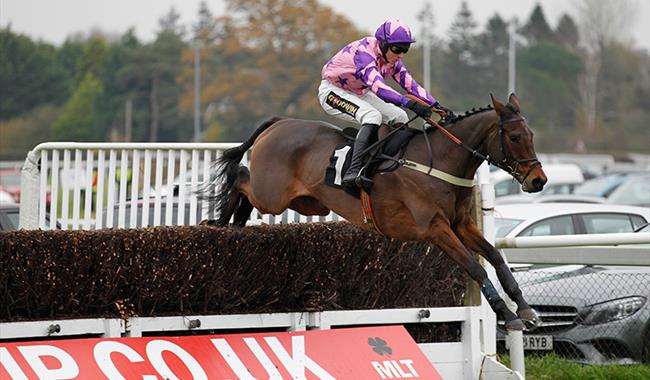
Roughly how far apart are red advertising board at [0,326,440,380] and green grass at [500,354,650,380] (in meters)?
1.48

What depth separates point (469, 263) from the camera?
25.4ft

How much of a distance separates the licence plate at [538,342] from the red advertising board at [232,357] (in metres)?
1.96

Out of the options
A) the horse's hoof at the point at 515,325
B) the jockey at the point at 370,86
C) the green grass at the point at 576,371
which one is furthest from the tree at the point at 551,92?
the horse's hoof at the point at 515,325

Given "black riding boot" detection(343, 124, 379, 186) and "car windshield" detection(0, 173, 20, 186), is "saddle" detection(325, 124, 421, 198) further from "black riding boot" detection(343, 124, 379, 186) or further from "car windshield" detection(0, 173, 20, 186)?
"car windshield" detection(0, 173, 20, 186)

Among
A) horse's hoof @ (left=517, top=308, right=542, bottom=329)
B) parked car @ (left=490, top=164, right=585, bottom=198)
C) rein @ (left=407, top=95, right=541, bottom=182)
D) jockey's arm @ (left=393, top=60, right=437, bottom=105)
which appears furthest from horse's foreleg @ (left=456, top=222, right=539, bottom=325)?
parked car @ (left=490, top=164, right=585, bottom=198)

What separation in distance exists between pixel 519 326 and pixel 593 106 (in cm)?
7106

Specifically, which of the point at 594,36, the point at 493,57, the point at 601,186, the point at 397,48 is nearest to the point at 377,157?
the point at 397,48

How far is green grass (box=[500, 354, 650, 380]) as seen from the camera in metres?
8.43

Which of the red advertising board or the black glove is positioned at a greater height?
the black glove

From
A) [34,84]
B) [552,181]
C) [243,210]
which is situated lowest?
[243,210]

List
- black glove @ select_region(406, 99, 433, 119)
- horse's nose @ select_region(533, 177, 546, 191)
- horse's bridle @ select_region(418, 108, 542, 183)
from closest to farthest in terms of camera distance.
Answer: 1. horse's nose @ select_region(533, 177, 546, 191)
2. horse's bridle @ select_region(418, 108, 542, 183)
3. black glove @ select_region(406, 99, 433, 119)

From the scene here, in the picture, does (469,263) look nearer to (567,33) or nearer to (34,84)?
(34,84)

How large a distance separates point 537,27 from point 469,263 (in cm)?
8281

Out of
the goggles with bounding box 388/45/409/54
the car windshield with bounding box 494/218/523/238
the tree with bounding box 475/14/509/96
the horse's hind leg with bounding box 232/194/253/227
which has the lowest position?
the car windshield with bounding box 494/218/523/238
